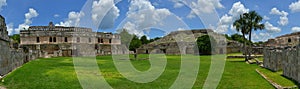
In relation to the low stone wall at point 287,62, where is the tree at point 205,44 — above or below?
above

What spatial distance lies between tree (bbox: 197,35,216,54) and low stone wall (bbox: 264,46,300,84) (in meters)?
32.4

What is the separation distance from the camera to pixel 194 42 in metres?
56.4

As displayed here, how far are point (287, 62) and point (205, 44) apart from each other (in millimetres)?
38999

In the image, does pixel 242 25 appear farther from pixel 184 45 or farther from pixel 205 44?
pixel 184 45

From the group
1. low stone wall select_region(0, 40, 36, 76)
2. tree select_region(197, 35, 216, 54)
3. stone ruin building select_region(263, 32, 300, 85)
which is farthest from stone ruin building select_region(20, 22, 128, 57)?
stone ruin building select_region(263, 32, 300, 85)

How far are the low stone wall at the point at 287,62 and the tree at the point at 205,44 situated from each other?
32358 millimetres

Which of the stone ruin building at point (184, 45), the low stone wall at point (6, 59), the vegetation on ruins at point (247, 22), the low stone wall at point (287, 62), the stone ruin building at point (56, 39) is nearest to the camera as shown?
the low stone wall at point (287, 62)

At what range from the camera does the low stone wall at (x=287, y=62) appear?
12.0m

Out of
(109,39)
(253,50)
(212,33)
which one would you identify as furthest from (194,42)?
(109,39)

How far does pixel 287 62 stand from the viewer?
1403 cm

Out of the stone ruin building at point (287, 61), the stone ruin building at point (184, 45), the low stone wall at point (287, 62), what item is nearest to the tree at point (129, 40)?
the stone ruin building at point (184, 45)

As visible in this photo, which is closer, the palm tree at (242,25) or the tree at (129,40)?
the palm tree at (242,25)

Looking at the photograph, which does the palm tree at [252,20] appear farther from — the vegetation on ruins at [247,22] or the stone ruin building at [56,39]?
the stone ruin building at [56,39]

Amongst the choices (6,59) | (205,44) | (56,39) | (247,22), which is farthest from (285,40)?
(6,59)
